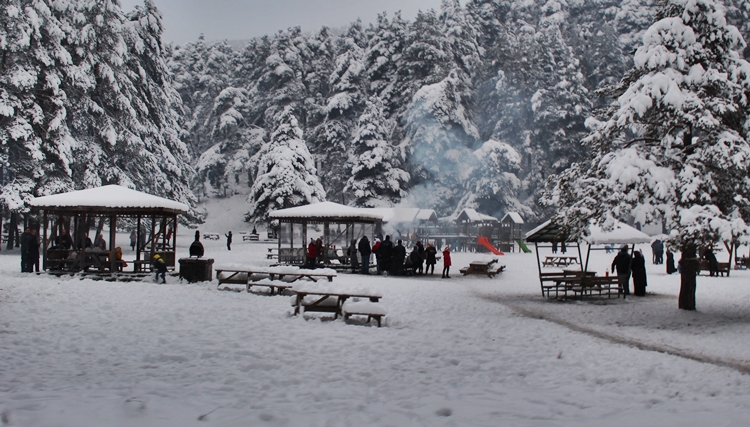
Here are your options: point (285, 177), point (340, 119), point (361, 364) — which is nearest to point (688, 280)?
point (361, 364)

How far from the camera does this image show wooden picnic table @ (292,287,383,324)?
10148 mm

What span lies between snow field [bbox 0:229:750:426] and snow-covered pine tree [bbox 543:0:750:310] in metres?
1.98

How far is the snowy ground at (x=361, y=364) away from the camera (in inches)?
196

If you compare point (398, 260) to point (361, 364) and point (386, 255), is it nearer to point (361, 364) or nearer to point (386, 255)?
point (386, 255)

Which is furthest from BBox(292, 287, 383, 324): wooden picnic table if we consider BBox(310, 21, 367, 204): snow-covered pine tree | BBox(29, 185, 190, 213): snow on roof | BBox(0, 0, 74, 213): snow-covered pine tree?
BBox(310, 21, 367, 204): snow-covered pine tree

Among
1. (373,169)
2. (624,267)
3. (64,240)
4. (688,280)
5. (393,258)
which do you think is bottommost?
(688,280)

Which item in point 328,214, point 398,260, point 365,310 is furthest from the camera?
point 328,214

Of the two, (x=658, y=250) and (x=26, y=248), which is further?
(x=658, y=250)

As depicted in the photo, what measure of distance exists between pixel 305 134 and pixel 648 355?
163ft

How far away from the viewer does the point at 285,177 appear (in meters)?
40.3

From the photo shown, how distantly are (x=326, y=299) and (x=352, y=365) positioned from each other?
12.2 ft

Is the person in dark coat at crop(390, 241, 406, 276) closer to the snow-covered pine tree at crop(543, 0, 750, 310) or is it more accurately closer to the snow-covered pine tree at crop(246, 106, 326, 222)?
the snow-covered pine tree at crop(543, 0, 750, 310)

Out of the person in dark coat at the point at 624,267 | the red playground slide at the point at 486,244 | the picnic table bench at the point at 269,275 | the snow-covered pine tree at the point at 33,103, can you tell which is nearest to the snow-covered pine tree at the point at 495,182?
the red playground slide at the point at 486,244

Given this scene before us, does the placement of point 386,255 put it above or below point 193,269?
above
